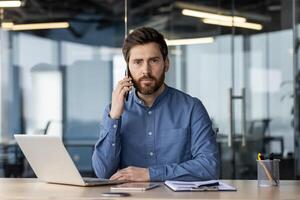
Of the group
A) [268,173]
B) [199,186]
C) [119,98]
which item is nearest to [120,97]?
[119,98]

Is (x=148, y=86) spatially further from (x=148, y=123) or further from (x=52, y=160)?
(x=52, y=160)

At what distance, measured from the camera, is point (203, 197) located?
2193 mm

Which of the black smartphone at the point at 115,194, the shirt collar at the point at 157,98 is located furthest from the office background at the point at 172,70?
the black smartphone at the point at 115,194

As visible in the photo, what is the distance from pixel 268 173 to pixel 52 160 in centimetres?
80

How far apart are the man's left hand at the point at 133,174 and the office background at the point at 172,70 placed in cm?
326

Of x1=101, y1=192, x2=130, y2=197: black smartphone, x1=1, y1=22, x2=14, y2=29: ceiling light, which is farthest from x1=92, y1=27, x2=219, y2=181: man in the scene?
x1=1, y1=22, x2=14, y2=29: ceiling light

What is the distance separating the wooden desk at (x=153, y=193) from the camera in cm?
220

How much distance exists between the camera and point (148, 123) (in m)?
2.82

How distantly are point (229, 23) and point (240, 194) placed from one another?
3.78m

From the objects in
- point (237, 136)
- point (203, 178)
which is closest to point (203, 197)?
point (203, 178)

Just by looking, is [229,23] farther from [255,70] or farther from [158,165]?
[158,165]

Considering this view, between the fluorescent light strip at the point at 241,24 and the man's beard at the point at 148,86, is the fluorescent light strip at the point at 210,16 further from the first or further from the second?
the man's beard at the point at 148,86

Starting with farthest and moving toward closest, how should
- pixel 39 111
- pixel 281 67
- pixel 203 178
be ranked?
pixel 39 111
pixel 281 67
pixel 203 178

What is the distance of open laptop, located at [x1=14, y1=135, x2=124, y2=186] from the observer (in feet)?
7.97
